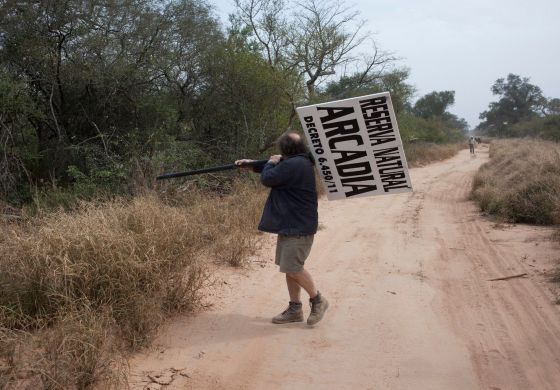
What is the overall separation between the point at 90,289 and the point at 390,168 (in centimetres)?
276

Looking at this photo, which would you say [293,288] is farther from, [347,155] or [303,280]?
[347,155]

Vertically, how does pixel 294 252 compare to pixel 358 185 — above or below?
below

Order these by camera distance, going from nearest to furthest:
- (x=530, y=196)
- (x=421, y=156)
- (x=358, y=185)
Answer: (x=358, y=185)
(x=530, y=196)
(x=421, y=156)

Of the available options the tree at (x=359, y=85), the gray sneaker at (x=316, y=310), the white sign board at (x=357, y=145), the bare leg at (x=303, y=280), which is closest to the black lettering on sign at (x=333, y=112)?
the white sign board at (x=357, y=145)

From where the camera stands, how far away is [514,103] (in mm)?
66750

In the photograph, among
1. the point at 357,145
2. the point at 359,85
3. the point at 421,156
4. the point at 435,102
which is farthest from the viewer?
the point at 435,102

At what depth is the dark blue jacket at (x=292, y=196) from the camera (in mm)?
4242

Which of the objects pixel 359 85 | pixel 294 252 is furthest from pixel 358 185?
pixel 359 85

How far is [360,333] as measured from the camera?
4336 millimetres

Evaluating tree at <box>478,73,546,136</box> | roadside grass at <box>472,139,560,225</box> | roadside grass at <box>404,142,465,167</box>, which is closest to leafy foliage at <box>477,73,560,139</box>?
tree at <box>478,73,546,136</box>

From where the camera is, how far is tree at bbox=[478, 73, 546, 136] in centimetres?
6462

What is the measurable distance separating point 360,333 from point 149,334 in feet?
5.74

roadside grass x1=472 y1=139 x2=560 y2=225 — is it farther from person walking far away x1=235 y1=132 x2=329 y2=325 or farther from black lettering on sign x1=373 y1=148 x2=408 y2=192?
person walking far away x1=235 y1=132 x2=329 y2=325

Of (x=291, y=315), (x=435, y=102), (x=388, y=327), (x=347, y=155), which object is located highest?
(x=435, y=102)
